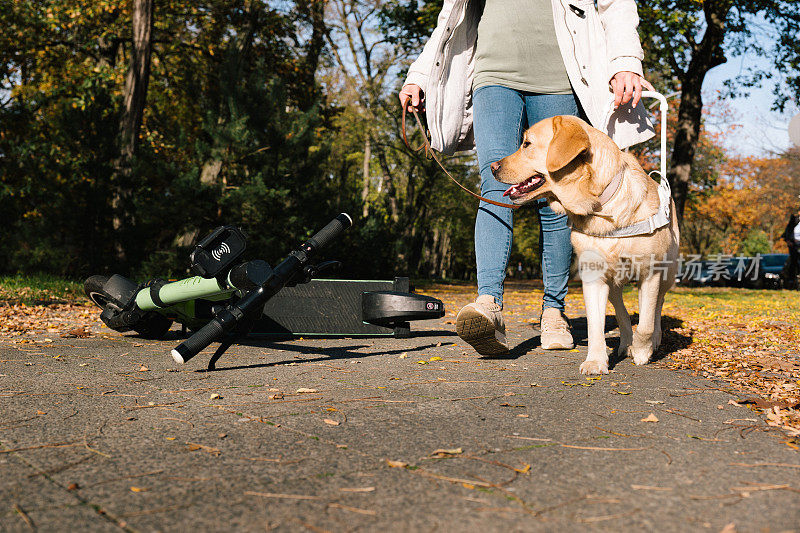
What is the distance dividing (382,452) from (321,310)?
2.73 meters

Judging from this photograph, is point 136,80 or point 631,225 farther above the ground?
point 136,80

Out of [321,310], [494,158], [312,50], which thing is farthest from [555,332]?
[312,50]

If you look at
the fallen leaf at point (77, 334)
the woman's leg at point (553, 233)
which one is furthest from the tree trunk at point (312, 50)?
the woman's leg at point (553, 233)

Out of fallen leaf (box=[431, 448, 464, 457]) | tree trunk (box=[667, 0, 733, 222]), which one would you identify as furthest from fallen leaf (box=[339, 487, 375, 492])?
tree trunk (box=[667, 0, 733, 222])

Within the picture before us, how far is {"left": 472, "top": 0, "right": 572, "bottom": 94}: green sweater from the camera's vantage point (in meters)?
4.11

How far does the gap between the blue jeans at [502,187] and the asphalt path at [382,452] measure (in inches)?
32.9

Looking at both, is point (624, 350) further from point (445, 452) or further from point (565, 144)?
point (445, 452)

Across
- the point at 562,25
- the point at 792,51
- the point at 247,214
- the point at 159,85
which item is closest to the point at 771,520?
the point at 562,25

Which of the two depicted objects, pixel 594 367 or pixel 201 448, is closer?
pixel 201 448

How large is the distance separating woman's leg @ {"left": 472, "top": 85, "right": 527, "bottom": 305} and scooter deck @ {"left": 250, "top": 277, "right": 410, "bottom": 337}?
77 centimetres

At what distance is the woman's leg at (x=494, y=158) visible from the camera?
397 cm

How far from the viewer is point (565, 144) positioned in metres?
3.38

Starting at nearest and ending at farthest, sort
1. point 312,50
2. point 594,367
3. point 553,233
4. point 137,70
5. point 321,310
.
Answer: point 594,367 → point 553,233 → point 321,310 → point 137,70 → point 312,50

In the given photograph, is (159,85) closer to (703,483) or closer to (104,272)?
(104,272)
